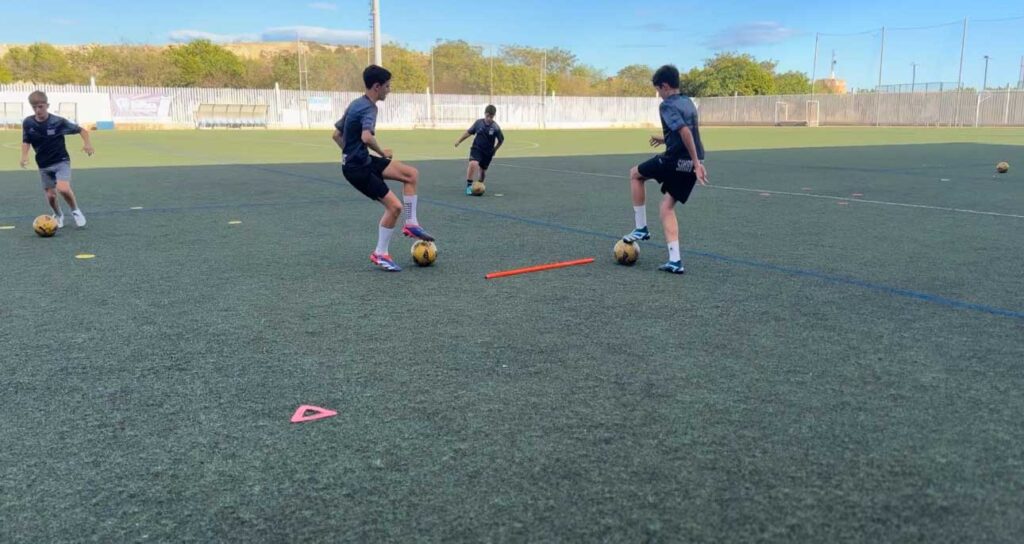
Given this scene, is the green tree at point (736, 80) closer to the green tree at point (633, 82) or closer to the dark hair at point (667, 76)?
the green tree at point (633, 82)

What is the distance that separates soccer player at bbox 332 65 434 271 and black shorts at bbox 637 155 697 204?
7.65ft

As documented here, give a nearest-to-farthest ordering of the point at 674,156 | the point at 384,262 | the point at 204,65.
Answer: the point at 674,156 < the point at 384,262 < the point at 204,65

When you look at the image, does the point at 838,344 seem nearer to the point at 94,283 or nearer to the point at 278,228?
the point at 94,283

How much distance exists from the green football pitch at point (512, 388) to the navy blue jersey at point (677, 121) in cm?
115

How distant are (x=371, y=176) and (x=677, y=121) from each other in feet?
9.64

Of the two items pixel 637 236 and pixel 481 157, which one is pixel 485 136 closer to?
pixel 481 157

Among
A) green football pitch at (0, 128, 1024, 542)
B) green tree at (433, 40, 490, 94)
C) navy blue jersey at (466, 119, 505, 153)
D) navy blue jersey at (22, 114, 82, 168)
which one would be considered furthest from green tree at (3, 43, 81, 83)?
green football pitch at (0, 128, 1024, 542)

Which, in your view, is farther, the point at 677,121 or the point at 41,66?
the point at 41,66

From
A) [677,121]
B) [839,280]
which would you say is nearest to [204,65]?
[677,121]

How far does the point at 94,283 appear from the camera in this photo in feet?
22.2

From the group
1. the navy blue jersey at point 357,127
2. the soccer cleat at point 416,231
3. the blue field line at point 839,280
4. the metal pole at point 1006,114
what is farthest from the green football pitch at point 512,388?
the metal pole at point 1006,114

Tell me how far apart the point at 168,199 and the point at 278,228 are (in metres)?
4.06

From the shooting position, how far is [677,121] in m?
6.96

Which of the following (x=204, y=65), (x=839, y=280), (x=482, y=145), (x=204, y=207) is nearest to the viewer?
(x=839, y=280)
